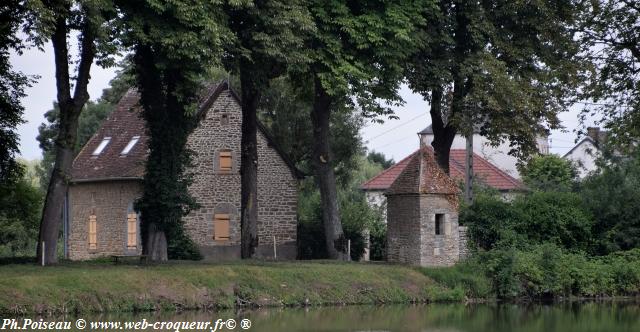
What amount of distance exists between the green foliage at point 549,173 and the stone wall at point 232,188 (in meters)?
10.8

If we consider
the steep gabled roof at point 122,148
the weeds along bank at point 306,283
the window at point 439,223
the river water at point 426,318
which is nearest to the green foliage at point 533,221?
the weeds along bank at point 306,283

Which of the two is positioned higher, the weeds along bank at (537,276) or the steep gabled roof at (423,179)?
the steep gabled roof at (423,179)

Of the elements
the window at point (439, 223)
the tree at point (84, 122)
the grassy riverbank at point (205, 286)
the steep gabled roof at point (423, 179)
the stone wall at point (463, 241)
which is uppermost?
the tree at point (84, 122)

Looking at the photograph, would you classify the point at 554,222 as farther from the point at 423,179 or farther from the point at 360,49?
the point at 360,49

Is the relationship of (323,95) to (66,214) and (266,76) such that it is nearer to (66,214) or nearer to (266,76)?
(266,76)

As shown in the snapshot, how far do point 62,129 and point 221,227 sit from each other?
652 inches

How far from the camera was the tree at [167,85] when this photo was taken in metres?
32.1

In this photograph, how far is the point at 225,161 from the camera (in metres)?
49.7

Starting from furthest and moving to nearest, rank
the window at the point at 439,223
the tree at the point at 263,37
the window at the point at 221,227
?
1. the window at the point at 221,227
2. the window at the point at 439,223
3. the tree at the point at 263,37

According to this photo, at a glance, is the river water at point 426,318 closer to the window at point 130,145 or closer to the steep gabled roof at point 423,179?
the steep gabled roof at point 423,179

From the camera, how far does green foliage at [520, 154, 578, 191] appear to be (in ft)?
154

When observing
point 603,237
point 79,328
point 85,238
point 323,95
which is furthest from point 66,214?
point 79,328

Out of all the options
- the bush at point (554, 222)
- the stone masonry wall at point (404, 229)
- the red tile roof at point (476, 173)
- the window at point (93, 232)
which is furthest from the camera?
the red tile roof at point (476, 173)

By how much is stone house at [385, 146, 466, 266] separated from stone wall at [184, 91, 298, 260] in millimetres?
10933
